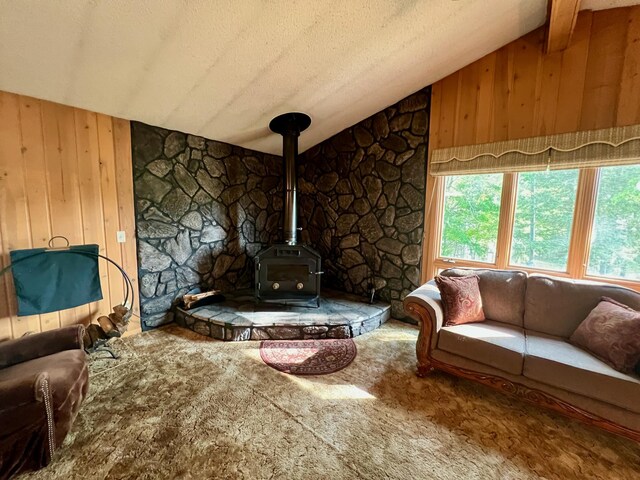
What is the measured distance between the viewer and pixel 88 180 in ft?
8.31

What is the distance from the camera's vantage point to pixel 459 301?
7.54 ft

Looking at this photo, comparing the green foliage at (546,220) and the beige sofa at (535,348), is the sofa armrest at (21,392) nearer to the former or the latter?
the beige sofa at (535,348)

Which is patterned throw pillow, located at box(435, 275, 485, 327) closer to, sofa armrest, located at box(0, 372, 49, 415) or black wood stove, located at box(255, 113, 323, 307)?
black wood stove, located at box(255, 113, 323, 307)

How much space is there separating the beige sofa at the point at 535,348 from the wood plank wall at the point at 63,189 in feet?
9.54

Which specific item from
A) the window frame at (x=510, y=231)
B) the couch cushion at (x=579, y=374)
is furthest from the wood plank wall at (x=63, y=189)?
the couch cushion at (x=579, y=374)

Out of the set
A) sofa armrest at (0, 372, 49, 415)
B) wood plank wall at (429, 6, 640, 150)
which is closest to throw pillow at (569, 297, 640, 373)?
wood plank wall at (429, 6, 640, 150)

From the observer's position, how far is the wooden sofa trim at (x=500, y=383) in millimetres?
1646

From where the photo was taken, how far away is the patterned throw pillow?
2.28m

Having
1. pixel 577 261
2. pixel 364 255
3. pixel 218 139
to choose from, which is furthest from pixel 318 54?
pixel 577 261

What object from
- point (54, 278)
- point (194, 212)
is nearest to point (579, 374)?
point (194, 212)

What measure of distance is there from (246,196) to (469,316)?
3.07 metres

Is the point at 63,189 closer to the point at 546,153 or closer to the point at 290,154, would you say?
the point at 290,154

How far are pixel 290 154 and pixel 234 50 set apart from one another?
4.39 ft

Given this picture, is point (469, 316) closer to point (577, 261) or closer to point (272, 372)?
point (577, 261)
